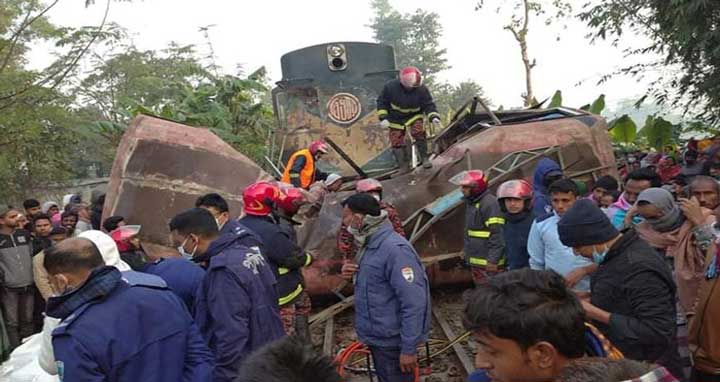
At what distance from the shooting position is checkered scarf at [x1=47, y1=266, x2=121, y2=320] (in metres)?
2.35

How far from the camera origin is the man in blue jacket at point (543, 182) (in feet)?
16.6

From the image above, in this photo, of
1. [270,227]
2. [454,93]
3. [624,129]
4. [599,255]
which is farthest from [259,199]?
[454,93]

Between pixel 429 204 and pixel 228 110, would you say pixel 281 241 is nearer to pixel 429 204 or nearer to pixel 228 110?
pixel 429 204

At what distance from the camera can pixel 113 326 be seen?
91.9 inches

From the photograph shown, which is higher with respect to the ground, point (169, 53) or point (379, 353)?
point (169, 53)

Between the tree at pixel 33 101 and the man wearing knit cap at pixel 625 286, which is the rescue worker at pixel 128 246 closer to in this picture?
the man wearing knit cap at pixel 625 286

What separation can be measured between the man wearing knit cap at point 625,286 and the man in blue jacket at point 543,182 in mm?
2367

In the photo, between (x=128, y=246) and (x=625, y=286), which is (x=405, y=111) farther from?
(x=625, y=286)

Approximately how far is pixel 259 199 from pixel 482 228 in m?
2.07

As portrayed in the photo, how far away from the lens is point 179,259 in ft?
11.4

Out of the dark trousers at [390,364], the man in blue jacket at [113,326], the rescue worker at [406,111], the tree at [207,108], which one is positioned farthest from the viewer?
the tree at [207,108]

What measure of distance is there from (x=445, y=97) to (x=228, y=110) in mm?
32013

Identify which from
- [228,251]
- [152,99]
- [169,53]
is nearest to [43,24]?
[228,251]

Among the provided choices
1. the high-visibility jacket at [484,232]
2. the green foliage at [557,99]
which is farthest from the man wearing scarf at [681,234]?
the green foliage at [557,99]
